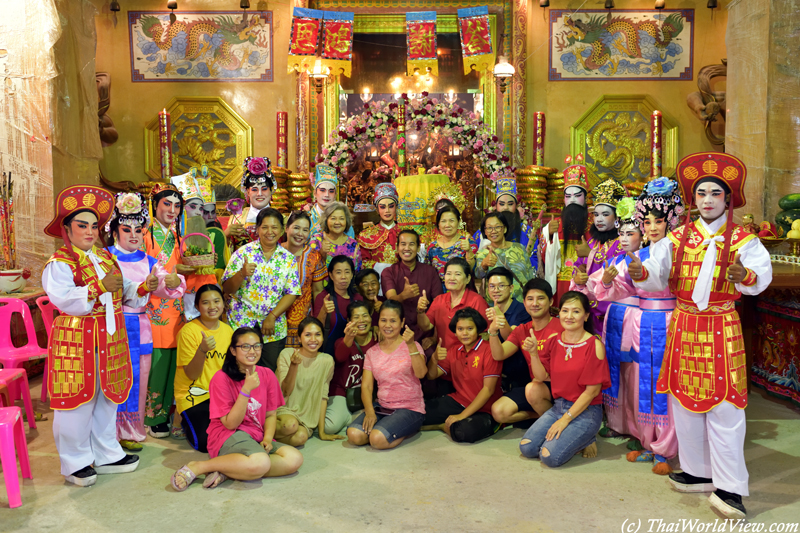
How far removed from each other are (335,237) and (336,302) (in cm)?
60

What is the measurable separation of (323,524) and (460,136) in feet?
19.1

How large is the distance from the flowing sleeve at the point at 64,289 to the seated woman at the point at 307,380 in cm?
131

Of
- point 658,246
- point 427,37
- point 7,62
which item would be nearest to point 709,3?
point 427,37

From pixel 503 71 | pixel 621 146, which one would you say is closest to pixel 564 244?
pixel 503 71

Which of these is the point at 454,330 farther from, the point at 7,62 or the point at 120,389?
the point at 7,62

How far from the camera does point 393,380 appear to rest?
14.3 feet

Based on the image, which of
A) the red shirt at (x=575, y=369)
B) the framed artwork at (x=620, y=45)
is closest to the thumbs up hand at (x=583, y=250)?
the red shirt at (x=575, y=369)

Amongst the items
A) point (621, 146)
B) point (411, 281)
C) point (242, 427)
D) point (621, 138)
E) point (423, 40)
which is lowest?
point (242, 427)

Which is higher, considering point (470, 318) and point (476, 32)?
point (476, 32)

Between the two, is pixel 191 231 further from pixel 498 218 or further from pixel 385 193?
pixel 498 218

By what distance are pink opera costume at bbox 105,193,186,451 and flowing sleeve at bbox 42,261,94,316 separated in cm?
45

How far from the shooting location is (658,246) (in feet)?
11.2

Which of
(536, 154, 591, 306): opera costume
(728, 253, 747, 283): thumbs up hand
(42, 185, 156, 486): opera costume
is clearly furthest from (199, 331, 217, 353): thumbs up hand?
(728, 253, 747, 283): thumbs up hand

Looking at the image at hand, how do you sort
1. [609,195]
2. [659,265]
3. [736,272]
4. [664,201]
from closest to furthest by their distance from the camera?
[736,272] < [659,265] < [664,201] < [609,195]
